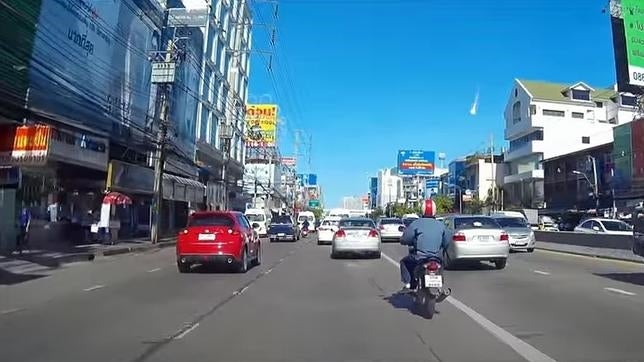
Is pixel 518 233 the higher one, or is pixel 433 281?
pixel 518 233

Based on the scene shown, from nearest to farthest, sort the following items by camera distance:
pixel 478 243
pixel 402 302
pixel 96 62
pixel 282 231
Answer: pixel 402 302 < pixel 478 243 < pixel 96 62 < pixel 282 231

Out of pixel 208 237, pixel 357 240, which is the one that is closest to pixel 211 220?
pixel 208 237

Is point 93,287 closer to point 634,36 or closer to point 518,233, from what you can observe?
point 634,36

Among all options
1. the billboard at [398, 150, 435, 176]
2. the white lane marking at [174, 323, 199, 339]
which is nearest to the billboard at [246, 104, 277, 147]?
the billboard at [398, 150, 435, 176]

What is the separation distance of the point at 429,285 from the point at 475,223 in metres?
10.3

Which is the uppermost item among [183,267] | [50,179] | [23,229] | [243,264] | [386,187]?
[386,187]

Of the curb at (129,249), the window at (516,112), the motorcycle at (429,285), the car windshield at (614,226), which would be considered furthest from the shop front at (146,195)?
the window at (516,112)

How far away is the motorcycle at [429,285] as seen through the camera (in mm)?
10250

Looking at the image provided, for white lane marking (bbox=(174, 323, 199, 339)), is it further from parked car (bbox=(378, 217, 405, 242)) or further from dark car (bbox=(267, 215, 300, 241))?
dark car (bbox=(267, 215, 300, 241))

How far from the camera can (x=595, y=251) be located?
2842cm

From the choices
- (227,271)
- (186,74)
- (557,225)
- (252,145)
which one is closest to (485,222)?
(227,271)

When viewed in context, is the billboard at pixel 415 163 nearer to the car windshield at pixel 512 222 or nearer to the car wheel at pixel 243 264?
the car windshield at pixel 512 222

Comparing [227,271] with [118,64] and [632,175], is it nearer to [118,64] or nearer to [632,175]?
[118,64]

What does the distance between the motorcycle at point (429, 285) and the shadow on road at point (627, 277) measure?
26.0 ft
